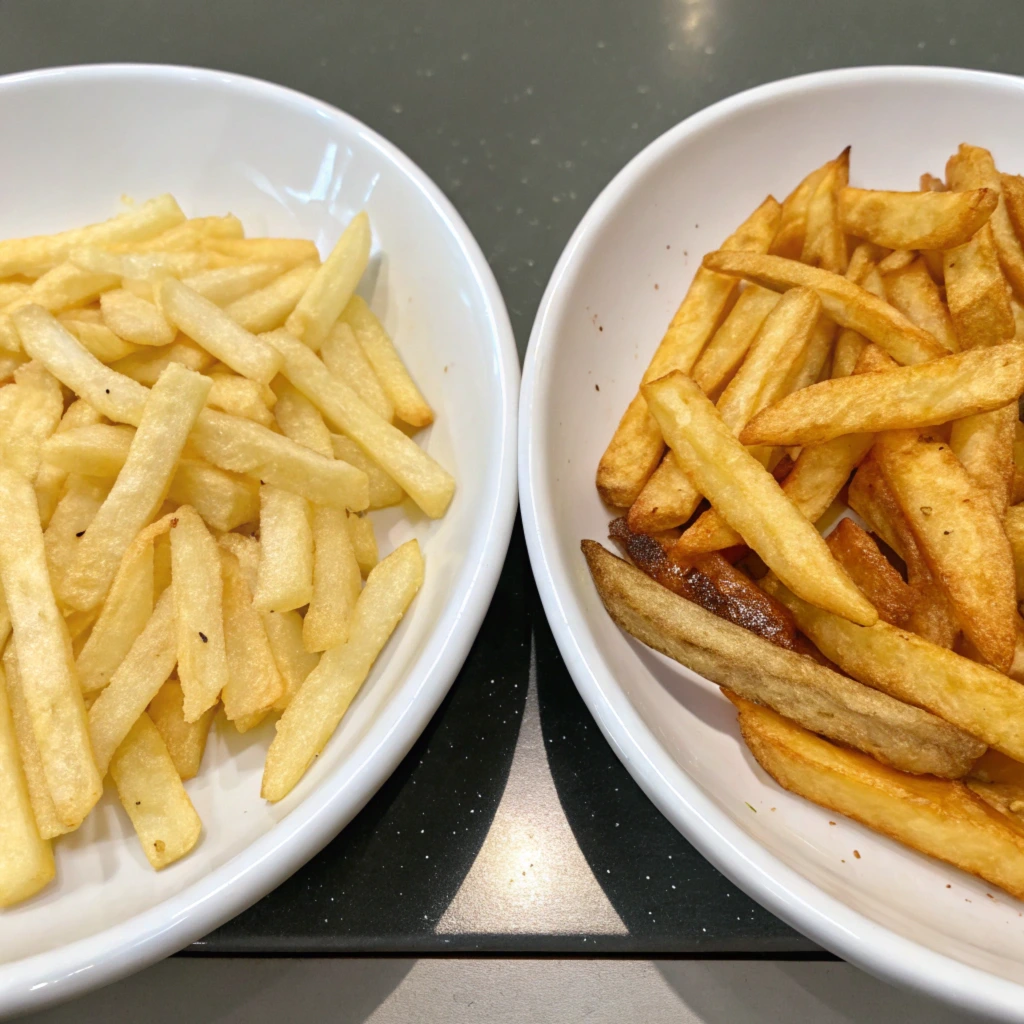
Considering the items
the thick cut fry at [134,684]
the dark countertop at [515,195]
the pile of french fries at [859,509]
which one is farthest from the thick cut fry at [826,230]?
the thick cut fry at [134,684]

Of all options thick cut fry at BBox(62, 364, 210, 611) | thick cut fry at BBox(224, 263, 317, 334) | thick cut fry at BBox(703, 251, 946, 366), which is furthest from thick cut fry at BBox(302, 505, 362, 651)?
thick cut fry at BBox(703, 251, 946, 366)

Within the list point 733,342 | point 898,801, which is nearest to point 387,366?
point 733,342

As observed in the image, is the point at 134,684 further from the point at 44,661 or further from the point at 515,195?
the point at 515,195

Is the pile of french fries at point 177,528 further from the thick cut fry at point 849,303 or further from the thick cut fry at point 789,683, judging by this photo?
the thick cut fry at point 849,303

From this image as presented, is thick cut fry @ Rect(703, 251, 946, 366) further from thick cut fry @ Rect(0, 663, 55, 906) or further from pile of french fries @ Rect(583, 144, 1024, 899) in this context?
thick cut fry @ Rect(0, 663, 55, 906)

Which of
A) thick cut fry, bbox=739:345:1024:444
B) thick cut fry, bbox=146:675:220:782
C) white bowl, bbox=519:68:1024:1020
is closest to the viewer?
white bowl, bbox=519:68:1024:1020

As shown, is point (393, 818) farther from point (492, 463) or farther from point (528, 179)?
point (528, 179)
